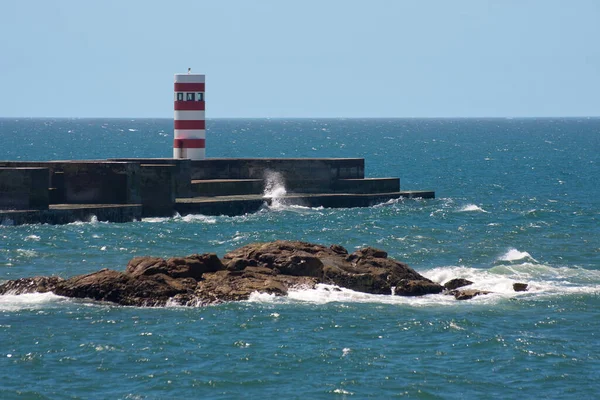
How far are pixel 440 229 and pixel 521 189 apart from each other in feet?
61.3

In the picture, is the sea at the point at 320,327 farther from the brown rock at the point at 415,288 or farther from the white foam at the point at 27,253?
the brown rock at the point at 415,288

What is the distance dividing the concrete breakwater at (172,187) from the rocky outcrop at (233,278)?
10271 mm

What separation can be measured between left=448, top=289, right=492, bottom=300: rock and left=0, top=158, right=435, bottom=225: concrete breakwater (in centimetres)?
1403

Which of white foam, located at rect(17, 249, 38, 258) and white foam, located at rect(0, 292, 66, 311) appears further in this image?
white foam, located at rect(17, 249, 38, 258)

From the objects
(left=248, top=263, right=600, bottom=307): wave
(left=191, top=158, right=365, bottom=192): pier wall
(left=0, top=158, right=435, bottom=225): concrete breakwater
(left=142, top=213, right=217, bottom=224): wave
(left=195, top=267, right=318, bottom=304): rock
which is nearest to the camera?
(left=195, top=267, right=318, bottom=304): rock

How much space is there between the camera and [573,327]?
68.4 feet

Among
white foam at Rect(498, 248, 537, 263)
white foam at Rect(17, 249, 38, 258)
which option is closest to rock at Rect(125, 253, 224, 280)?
white foam at Rect(17, 249, 38, 258)

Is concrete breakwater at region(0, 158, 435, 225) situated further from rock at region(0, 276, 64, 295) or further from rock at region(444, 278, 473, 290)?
rock at region(444, 278, 473, 290)

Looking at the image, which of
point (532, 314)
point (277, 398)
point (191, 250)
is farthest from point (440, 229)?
point (277, 398)

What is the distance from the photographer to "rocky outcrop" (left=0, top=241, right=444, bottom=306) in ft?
73.6
